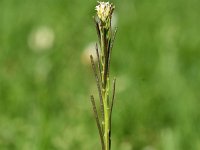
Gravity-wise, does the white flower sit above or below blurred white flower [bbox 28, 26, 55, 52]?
below

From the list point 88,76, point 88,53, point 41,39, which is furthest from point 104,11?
point 41,39

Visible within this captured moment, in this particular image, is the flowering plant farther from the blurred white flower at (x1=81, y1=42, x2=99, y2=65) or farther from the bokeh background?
the blurred white flower at (x1=81, y1=42, x2=99, y2=65)

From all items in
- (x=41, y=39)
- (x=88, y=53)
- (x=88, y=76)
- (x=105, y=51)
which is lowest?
(x=105, y=51)

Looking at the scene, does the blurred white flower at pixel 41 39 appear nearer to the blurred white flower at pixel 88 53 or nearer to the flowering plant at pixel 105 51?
the blurred white flower at pixel 88 53

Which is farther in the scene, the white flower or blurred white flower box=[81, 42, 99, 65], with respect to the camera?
blurred white flower box=[81, 42, 99, 65]

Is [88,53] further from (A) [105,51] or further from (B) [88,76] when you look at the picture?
(A) [105,51]

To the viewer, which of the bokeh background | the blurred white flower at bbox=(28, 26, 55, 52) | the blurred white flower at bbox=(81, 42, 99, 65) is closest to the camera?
the bokeh background

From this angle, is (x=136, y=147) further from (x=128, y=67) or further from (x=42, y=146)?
(x=128, y=67)

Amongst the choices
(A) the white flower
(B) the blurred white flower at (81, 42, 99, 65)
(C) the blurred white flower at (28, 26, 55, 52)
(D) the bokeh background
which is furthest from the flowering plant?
(C) the blurred white flower at (28, 26, 55, 52)
